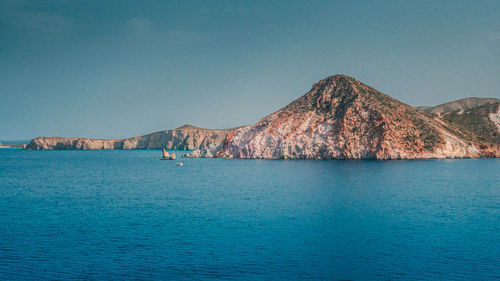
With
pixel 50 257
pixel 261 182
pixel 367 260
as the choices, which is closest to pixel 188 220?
pixel 50 257

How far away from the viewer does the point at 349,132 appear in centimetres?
12938

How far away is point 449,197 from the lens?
163 feet

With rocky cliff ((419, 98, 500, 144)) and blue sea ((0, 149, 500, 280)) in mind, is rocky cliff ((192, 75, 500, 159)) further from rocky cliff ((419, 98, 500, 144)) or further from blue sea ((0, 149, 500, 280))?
blue sea ((0, 149, 500, 280))

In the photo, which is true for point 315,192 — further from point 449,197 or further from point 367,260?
point 367,260

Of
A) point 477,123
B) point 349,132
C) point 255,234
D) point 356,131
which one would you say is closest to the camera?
point 255,234

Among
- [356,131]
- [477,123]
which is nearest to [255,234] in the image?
[356,131]

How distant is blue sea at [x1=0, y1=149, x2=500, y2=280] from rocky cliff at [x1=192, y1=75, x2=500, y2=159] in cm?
6835

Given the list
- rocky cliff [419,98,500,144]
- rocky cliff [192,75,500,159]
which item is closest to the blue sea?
rocky cliff [192,75,500,159]

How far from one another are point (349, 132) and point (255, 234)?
341 ft

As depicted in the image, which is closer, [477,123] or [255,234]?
[255,234]

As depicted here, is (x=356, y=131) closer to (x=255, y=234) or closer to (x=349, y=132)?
(x=349, y=132)

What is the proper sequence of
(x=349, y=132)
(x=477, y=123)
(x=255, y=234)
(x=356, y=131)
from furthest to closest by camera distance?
(x=477, y=123) < (x=349, y=132) < (x=356, y=131) < (x=255, y=234)

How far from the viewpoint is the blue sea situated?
23.7m

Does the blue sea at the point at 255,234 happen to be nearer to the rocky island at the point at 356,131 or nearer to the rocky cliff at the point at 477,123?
the rocky island at the point at 356,131
